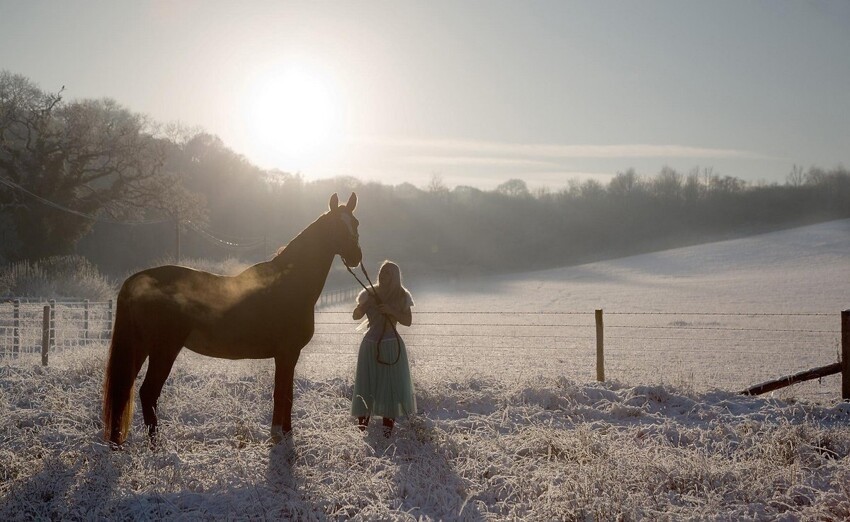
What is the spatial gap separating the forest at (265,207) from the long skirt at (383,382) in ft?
79.0

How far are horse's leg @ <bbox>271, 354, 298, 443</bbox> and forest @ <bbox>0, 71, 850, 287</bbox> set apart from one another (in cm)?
2461

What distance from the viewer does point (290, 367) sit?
18.4 ft

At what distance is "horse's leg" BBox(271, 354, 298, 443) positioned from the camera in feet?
18.3

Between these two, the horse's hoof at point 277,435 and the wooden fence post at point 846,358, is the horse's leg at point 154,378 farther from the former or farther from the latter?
the wooden fence post at point 846,358

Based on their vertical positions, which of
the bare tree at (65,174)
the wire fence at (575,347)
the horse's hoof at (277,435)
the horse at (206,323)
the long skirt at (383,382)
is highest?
the bare tree at (65,174)

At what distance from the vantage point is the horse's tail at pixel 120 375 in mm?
5500

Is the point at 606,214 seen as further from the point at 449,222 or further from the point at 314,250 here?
the point at 314,250

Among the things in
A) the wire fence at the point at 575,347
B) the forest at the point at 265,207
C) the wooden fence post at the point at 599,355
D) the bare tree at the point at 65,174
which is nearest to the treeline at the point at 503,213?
the forest at the point at 265,207

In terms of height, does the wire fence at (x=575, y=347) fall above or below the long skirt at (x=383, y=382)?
below

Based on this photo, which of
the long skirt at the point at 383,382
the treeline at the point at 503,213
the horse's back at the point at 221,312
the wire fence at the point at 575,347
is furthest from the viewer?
the treeline at the point at 503,213

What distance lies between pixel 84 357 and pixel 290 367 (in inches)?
256

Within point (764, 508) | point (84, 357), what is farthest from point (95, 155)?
point (764, 508)

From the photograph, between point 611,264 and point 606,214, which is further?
point 606,214

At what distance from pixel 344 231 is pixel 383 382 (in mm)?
1630
